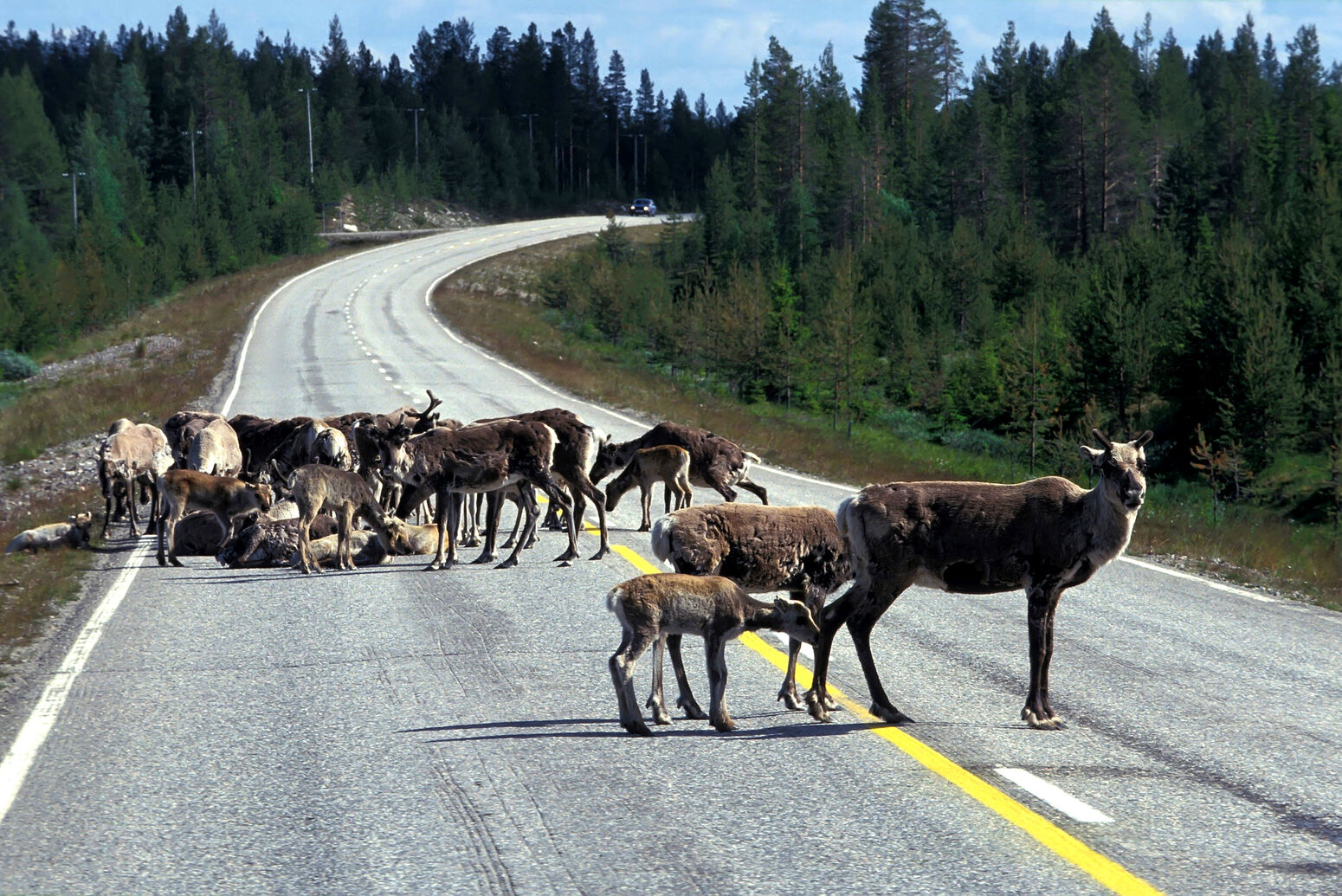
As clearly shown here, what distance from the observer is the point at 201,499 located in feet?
46.3

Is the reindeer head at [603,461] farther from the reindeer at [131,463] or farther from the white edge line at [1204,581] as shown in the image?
the white edge line at [1204,581]

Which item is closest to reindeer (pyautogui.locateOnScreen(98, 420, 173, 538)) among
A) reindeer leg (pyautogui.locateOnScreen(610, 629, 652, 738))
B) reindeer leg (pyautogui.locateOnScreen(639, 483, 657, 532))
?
reindeer leg (pyautogui.locateOnScreen(639, 483, 657, 532))

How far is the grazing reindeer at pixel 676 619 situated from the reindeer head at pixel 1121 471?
209cm

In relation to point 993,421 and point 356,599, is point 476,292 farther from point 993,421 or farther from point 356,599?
point 356,599

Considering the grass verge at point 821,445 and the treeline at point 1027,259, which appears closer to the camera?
the grass verge at point 821,445

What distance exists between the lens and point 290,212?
4003 inches

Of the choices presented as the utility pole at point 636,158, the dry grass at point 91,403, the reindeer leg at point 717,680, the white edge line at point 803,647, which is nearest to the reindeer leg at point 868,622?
the reindeer leg at point 717,680

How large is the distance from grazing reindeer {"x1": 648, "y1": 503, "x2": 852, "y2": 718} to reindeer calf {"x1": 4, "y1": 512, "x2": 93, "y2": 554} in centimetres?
956

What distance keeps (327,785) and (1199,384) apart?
43184mm

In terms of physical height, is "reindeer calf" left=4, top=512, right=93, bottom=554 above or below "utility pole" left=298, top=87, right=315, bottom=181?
below

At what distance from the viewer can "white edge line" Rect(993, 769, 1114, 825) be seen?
590 cm

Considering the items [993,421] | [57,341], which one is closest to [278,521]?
[993,421]

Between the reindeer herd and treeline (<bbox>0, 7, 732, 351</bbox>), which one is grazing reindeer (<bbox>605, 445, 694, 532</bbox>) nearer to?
the reindeer herd

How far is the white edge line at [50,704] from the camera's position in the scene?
667cm
